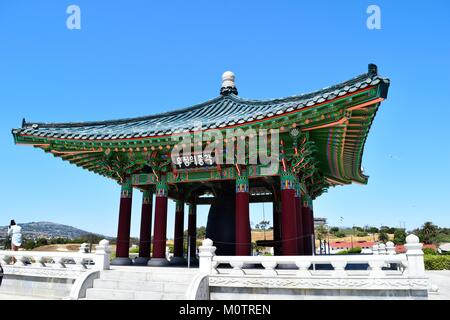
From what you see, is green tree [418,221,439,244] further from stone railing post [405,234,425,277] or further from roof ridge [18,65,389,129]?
stone railing post [405,234,425,277]

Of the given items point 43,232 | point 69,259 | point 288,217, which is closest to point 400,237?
point 288,217

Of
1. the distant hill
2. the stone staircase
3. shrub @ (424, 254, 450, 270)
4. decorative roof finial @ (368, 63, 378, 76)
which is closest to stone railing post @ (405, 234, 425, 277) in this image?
decorative roof finial @ (368, 63, 378, 76)

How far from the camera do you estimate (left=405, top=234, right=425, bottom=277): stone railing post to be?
856cm

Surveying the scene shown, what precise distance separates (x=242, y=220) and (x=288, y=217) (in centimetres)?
178

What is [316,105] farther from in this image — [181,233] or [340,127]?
[181,233]

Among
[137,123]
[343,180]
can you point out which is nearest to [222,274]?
[137,123]

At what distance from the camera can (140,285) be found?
1048 cm

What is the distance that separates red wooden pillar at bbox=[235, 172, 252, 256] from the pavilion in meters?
0.04

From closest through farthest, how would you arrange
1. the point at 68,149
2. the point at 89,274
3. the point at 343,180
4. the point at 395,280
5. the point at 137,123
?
the point at 395,280
the point at 89,274
the point at 68,149
the point at 137,123
the point at 343,180

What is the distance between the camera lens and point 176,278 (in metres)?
10.5

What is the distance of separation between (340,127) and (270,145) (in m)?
2.64

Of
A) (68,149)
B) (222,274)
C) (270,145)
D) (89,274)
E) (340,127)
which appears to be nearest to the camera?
(222,274)

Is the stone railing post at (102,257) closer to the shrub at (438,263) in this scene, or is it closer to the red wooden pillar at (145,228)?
the red wooden pillar at (145,228)

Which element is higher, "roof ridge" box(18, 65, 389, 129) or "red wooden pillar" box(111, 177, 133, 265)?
"roof ridge" box(18, 65, 389, 129)
